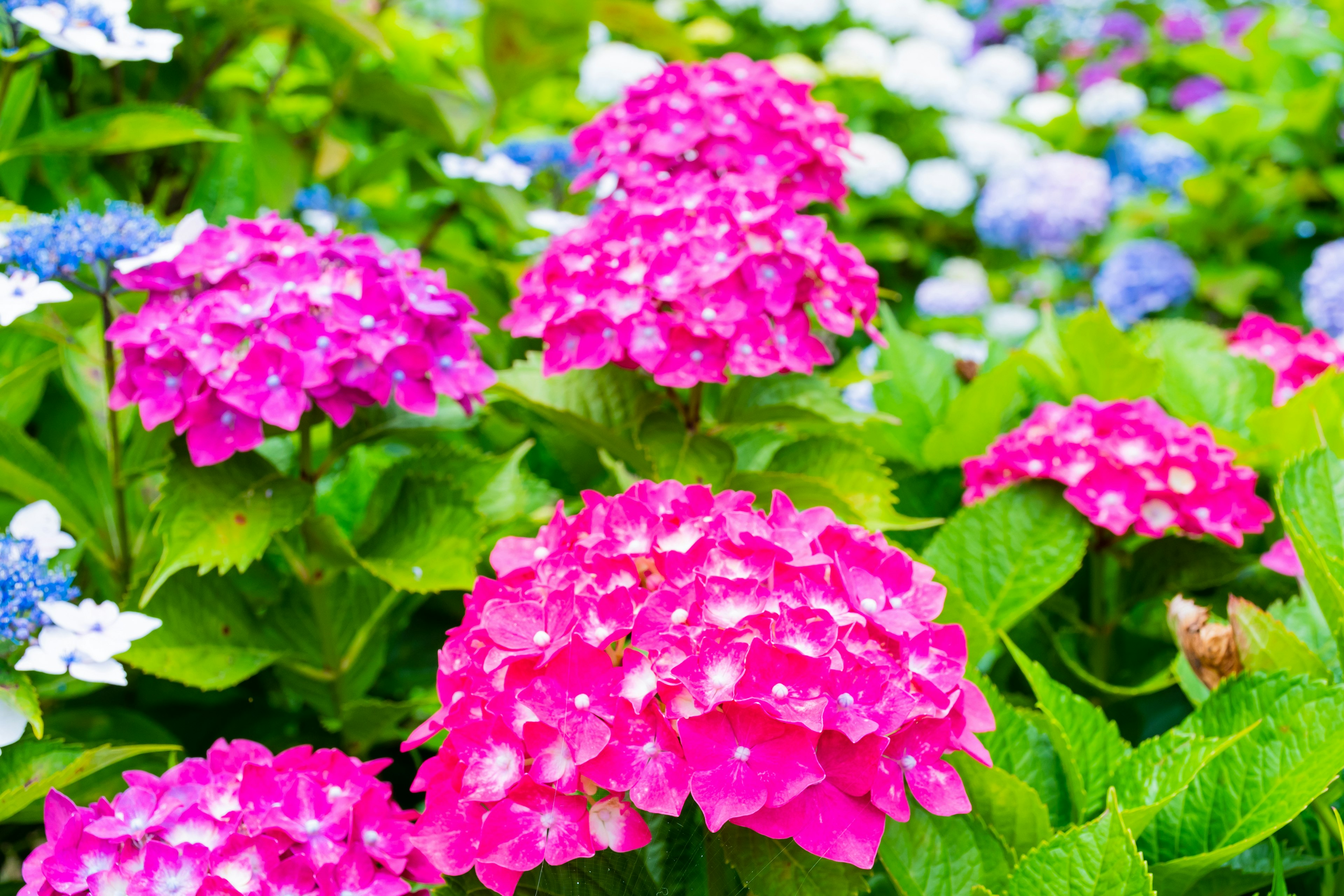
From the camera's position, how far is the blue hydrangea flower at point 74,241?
3.60ft

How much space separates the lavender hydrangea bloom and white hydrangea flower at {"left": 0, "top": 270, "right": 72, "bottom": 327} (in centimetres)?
261

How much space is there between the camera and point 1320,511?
1.13m

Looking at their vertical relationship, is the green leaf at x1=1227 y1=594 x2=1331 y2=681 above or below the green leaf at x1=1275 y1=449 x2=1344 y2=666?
below

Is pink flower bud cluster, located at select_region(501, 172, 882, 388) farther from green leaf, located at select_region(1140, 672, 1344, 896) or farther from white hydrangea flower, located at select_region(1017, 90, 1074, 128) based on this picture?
white hydrangea flower, located at select_region(1017, 90, 1074, 128)

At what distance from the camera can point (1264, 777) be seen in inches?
38.8

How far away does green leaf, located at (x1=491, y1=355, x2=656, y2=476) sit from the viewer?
4.18 feet

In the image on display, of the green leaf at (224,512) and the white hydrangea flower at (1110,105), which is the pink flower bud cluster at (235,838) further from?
the white hydrangea flower at (1110,105)

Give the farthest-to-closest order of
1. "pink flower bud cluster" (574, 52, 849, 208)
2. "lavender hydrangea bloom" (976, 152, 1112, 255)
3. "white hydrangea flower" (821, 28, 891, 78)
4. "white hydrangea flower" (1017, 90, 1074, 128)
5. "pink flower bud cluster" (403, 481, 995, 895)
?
"white hydrangea flower" (1017, 90, 1074, 128), "white hydrangea flower" (821, 28, 891, 78), "lavender hydrangea bloom" (976, 152, 1112, 255), "pink flower bud cluster" (574, 52, 849, 208), "pink flower bud cluster" (403, 481, 995, 895)

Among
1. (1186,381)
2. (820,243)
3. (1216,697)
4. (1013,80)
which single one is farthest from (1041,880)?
(1013,80)

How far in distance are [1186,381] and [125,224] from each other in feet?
4.82

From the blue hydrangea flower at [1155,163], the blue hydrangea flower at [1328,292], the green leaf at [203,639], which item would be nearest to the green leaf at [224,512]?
the green leaf at [203,639]

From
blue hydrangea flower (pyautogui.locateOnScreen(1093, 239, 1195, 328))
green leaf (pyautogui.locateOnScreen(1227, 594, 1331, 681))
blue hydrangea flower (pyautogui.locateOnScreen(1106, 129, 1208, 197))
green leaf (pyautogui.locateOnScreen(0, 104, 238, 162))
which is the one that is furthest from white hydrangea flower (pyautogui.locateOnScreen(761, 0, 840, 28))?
green leaf (pyautogui.locateOnScreen(1227, 594, 1331, 681))

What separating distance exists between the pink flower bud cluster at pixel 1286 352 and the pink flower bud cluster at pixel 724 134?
75 centimetres

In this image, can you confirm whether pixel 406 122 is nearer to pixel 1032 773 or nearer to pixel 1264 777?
pixel 1032 773
